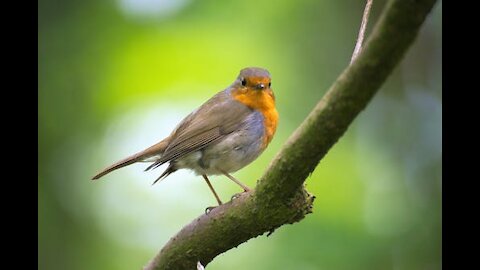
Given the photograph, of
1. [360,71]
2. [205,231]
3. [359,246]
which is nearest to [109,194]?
[359,246]

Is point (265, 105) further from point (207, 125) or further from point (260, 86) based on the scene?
point (207, 125)

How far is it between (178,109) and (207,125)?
710 mm

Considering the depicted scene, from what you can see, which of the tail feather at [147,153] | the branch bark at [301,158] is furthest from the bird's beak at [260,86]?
the branch bark at [301,158]

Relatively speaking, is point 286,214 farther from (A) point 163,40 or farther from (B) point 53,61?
(B) point 53,61

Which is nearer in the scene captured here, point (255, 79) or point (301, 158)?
point (301, 158)

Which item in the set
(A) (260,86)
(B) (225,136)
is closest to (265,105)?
(A) (260,86)

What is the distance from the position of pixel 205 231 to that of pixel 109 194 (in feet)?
8.72

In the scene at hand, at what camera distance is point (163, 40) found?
523cm

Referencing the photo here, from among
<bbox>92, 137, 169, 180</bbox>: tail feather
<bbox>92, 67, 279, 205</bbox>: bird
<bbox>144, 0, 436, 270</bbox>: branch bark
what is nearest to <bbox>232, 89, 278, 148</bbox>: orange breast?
<bbox>92, 67, 279, 205</bbox>: bird

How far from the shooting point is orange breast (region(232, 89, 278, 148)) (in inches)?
176

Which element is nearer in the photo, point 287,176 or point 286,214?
point 287,176

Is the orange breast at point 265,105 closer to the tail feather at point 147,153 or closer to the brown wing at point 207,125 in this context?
the brown wing at point 207,125

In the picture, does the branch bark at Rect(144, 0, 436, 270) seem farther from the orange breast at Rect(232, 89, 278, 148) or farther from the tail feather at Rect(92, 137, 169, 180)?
the orange breast at Rect(232, 89, 278, 148)

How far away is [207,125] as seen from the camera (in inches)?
180
